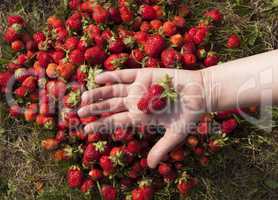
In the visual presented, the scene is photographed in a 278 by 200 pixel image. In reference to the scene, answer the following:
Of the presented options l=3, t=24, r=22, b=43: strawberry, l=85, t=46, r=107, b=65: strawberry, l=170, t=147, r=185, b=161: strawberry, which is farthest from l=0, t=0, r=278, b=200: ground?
l=85, t=46, r=107, b=65: strawberry

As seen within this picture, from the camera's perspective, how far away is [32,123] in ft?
9.94

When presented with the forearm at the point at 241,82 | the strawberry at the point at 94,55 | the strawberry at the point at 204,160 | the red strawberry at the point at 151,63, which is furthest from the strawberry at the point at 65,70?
the strawberry at the point at 204,160

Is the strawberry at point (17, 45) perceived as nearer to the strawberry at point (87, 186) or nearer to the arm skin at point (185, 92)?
the arm skin at point (185, 92)

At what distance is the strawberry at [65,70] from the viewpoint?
2.80 m

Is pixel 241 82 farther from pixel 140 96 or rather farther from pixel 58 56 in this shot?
pixel 58 56

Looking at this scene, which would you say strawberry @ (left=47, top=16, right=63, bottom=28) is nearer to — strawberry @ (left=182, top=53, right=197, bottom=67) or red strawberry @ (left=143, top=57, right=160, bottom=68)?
red strawberry @ (left=143, top=57, right=160, bottom=68)

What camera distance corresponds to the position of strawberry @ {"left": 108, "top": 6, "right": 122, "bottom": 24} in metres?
2.95

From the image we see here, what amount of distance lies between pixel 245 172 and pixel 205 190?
291 millimetres

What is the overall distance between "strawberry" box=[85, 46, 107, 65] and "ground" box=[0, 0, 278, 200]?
0.50 m

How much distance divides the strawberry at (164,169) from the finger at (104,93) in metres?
0.47

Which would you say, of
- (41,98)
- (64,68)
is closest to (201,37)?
(64,68)

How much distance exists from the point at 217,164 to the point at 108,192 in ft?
2.36

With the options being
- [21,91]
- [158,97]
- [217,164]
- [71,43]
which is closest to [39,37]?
[71,43]

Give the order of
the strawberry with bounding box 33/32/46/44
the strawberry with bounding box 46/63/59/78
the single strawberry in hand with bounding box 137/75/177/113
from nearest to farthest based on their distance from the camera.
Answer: the single strawberry in hand with bounding box 137/75/177/113 → the strawberry with bounding box 46/63/59/78 → the strawberry with bounding box 33/32/46/44
